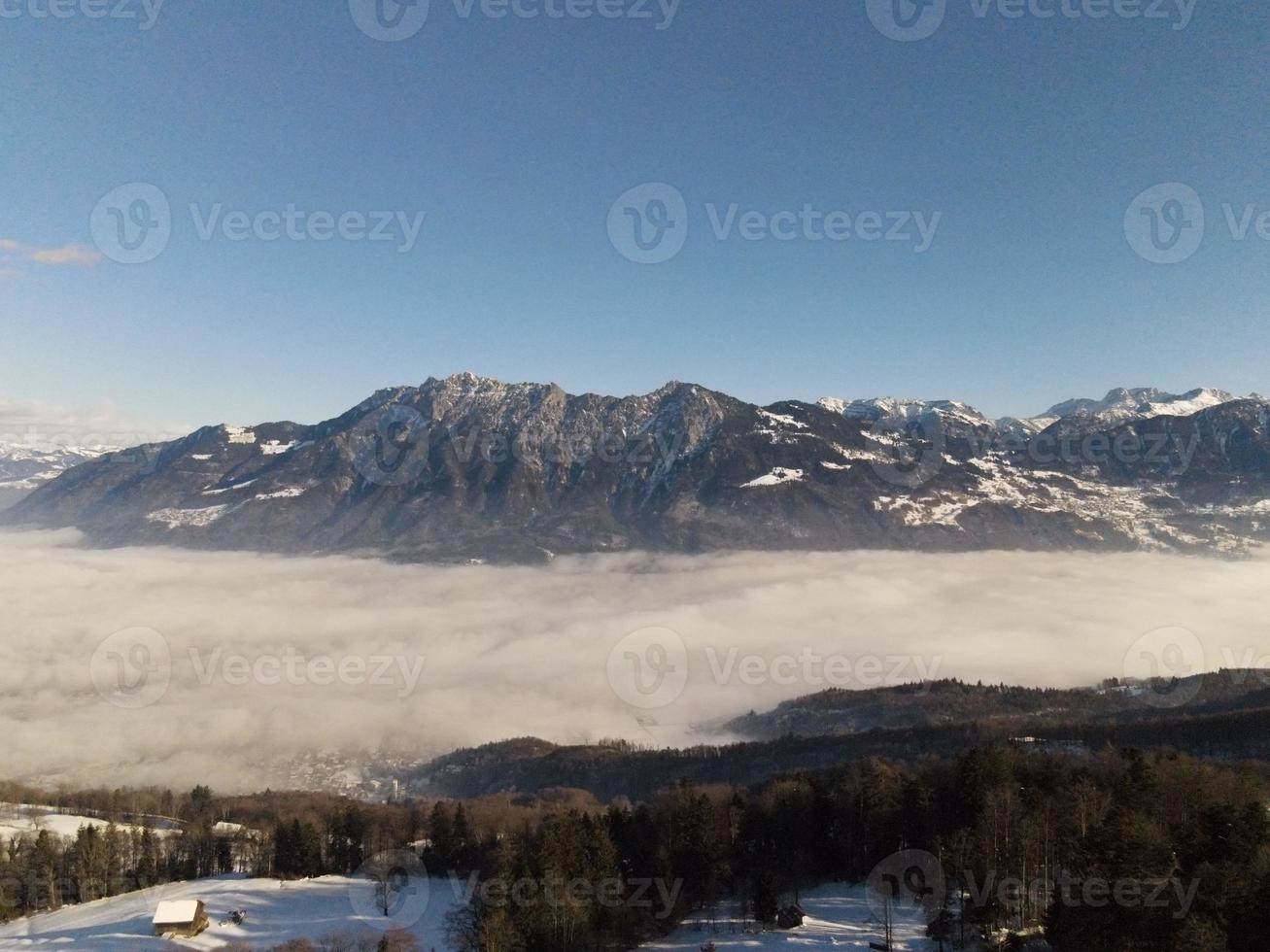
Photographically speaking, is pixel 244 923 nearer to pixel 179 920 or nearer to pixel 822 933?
pixel 179 920

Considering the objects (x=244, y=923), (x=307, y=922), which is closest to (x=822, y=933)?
(x=307, y=922)

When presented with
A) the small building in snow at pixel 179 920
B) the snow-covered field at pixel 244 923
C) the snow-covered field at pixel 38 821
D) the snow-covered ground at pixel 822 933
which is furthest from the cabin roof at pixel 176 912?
the snow-covered field at pixel 38 821

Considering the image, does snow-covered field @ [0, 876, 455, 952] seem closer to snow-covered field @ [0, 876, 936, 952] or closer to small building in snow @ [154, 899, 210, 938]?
snow-covered field @ [0, 876, 936, 952]

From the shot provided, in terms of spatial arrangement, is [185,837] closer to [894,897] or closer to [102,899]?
[102,899]

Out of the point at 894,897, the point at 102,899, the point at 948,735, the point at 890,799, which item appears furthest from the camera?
the point at 948,735

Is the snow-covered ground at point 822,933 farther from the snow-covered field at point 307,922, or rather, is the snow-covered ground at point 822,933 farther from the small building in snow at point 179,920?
the small building in snow at point 179,920

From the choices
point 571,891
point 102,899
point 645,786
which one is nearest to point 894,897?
point 571,891

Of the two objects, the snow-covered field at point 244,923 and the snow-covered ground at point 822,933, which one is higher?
the snow-covered ground at point 822,933

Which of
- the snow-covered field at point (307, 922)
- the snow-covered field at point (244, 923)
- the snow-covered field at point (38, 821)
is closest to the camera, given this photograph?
the snow-covered field at point (307, 922)
